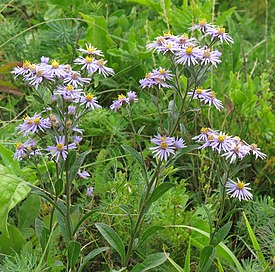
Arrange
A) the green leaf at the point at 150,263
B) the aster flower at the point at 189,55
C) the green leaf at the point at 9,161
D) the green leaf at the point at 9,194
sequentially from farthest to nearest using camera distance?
the green leaf at the point at 9,161
the green leaf at the point at 9,194
the green leaf at the point at 150,263
the aster flower at the point at 189,55

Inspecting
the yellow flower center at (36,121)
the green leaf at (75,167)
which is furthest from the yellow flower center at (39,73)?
the green leaf at (75,167)

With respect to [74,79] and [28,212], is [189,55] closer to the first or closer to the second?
[74,79]

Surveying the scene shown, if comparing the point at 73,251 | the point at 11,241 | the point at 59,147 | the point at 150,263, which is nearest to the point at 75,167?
the point at 59,147

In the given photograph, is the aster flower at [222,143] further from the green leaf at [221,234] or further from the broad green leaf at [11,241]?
the broad green leaf at [11,241]

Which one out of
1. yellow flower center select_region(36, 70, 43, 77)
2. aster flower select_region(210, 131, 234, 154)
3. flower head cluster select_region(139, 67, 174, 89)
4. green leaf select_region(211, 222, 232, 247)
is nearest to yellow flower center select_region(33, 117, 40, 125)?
yellow flower center select_region(36, 70, 43, 77)

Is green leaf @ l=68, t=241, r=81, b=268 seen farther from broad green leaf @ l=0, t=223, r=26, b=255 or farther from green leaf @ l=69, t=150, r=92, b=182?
broad green leaf @ l=0, t=223, r=26, b=255

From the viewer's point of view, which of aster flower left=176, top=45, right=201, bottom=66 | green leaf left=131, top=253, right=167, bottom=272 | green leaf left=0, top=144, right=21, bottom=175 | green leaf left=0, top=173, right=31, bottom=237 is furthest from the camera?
green leaf left=0, top=144, right=21, bottom=175

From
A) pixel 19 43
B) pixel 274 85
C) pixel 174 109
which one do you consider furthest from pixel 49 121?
pixel 274 85
